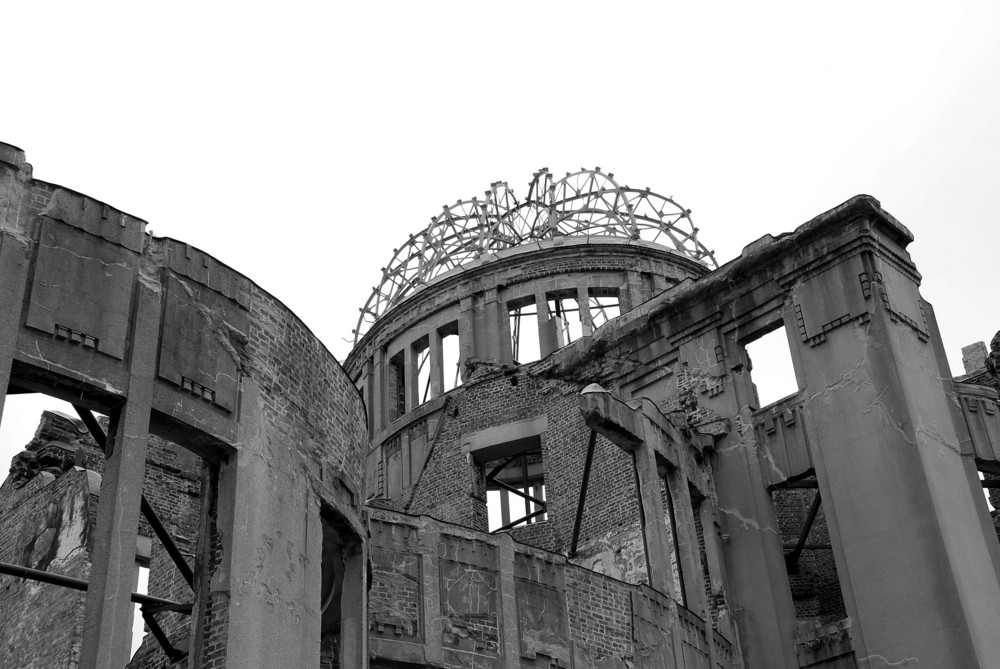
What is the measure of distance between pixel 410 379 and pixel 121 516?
60.9ft

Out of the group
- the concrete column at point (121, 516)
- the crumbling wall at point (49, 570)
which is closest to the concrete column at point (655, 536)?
the crumbling wall at point (49, 570)

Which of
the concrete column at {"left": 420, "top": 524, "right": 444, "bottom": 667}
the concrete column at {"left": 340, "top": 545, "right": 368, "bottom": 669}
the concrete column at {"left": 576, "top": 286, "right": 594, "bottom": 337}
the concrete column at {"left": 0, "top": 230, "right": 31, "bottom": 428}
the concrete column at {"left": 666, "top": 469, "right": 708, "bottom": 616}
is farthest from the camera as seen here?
the concrete column at {"left": 576, "top": 286, "right": 594, "bottom": 337}

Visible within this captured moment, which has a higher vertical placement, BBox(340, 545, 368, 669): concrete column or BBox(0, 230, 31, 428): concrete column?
BBox(0, 230, 31, 428): concrete column

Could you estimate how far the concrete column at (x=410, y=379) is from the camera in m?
27.8

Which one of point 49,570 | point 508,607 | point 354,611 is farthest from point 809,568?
point 49,570

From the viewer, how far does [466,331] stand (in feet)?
90.4

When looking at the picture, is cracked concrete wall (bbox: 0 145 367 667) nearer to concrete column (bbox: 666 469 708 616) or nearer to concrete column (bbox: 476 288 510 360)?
concrete column (bbox: 666 469 708 616)

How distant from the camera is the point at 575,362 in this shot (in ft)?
76.1

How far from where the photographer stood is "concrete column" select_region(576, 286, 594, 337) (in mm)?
26531

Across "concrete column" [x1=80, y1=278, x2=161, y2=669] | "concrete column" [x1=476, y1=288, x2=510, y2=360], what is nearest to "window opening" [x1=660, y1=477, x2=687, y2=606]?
"concrete column" [x1=476, y1=288, x2=510, y2=360]

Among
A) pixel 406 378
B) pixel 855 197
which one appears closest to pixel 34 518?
pixel 406 378

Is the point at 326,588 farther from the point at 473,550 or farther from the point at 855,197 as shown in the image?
the point at 855,197

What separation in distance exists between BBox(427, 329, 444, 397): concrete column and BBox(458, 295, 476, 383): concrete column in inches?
26.6

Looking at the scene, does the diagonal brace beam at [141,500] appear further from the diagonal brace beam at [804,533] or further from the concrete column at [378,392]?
the concrete column at [378,392]
